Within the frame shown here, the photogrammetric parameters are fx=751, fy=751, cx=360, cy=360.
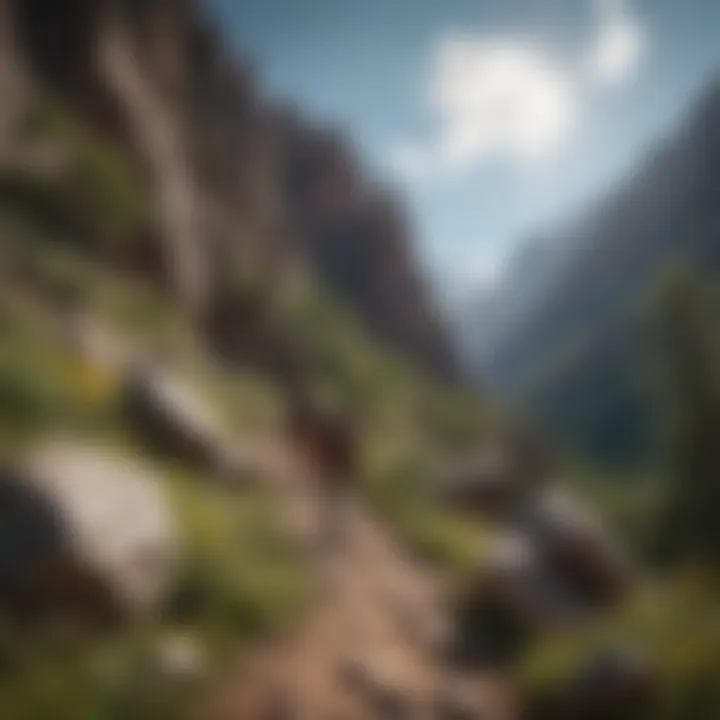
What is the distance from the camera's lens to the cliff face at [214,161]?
38.1 metres

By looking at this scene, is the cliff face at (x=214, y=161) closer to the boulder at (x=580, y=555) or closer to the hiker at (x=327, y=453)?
the hiker at (x=327, y=453)

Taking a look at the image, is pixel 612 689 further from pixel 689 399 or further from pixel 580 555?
pixel 689 399

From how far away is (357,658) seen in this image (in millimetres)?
11492

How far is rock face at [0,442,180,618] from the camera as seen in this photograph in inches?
367

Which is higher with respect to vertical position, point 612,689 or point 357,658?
point 357,658

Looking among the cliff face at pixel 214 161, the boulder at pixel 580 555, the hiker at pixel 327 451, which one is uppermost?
the cliff face at pixel 214 161

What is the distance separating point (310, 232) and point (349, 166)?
992 cm

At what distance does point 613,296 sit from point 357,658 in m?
155

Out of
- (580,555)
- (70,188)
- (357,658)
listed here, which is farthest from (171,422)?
(70,188)

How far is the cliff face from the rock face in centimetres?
2504

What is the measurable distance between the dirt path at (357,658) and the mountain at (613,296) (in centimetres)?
4477

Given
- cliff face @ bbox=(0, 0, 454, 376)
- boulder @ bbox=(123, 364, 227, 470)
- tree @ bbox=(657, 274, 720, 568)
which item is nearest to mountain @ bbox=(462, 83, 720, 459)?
cliff face @ bbox=(0, 0, 454, 376)

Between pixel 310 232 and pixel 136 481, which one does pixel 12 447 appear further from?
pixel 310 232

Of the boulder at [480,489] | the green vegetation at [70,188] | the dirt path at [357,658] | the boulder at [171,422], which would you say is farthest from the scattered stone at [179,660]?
the green vegetation at [70,188]
